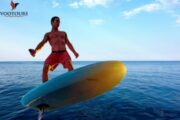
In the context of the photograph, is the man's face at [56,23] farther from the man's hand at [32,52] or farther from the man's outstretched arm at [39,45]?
the man's hand at [32,52]

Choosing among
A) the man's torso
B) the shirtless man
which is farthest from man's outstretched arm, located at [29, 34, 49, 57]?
the man's torso

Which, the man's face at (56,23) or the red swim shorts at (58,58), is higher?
the man's face at (56,23)

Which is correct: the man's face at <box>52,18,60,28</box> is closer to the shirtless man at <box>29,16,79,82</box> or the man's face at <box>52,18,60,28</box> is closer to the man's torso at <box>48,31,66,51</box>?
the shirtless man at <box>29,16,79,82</box>

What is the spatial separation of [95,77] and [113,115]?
7.36 meters

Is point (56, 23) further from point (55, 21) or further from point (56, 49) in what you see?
point (56, 49)


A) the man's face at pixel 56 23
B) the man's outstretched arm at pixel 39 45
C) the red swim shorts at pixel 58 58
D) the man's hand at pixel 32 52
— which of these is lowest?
the red swim shorts at pixel 58 58

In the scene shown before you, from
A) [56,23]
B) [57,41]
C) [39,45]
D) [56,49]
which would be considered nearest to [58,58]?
[56,49]

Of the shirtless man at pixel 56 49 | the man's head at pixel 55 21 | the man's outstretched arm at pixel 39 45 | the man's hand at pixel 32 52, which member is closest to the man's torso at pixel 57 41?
the shirtless man at pixel 56 49

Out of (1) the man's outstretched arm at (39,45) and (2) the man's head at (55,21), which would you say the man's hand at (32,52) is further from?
(2) the man's head at (55,21)

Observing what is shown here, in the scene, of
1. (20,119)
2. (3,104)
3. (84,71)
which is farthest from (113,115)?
(3,104)

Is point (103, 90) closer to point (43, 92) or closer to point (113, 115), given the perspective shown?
point (43, 92)

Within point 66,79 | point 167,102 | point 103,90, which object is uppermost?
point 66,79

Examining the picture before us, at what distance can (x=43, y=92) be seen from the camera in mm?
6691

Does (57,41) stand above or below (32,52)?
above
